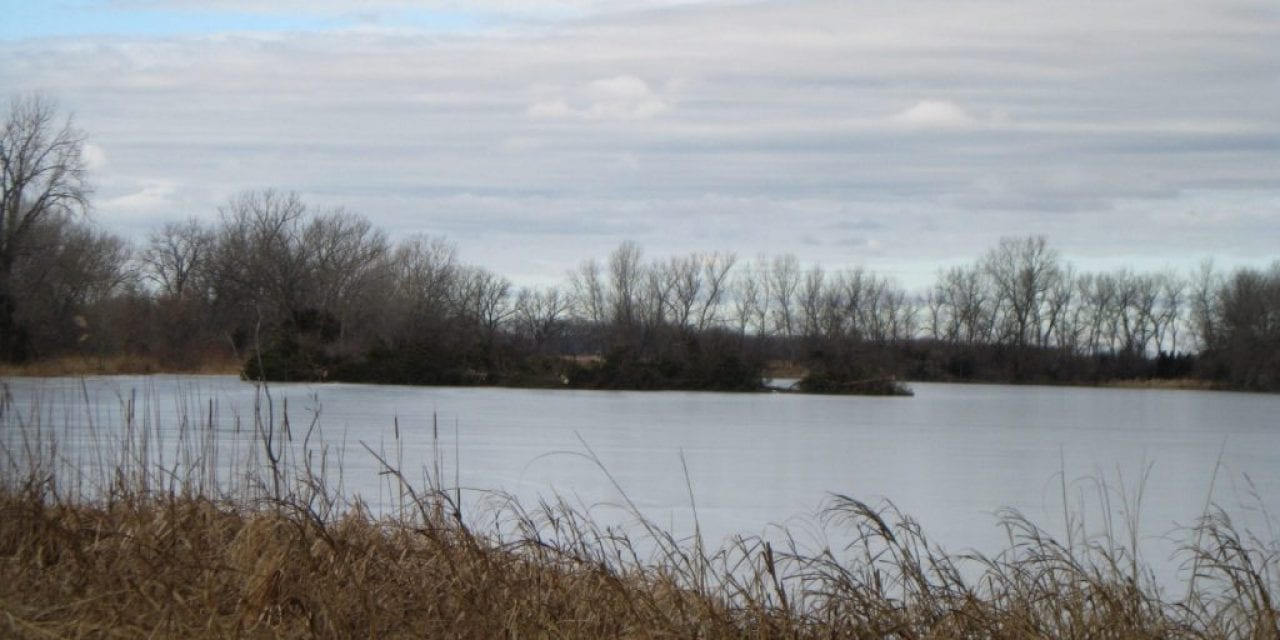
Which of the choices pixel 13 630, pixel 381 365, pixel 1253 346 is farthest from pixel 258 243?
pixel 13 630

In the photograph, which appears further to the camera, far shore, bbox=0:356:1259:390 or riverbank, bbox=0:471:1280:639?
far shore, bbox=0:356:1259:390

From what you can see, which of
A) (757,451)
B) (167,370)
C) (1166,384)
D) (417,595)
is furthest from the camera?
(1166,384)

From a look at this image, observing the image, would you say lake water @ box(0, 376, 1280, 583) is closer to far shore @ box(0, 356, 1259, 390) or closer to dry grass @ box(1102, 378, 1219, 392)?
far shore @ box(0, 356, 1259, 390)

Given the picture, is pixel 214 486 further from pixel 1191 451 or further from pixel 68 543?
pixel 1191 451

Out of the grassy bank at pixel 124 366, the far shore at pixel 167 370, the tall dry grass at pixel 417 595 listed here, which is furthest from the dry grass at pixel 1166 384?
the tall dry grass at pixel 417 595

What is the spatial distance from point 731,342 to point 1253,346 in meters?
22.8

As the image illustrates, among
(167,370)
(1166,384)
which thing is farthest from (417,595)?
(1166,384)

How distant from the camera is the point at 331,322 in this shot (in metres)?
43.9

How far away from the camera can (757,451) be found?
18703mm

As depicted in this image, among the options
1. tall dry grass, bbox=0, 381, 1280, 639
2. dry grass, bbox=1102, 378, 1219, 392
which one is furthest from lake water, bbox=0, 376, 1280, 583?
dry grass, bbox=1102, 378, 1219, 392

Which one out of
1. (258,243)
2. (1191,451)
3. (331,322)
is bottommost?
(1191,451)

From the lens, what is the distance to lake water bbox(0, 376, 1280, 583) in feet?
37.9

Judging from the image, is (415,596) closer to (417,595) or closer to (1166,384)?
(417,595)

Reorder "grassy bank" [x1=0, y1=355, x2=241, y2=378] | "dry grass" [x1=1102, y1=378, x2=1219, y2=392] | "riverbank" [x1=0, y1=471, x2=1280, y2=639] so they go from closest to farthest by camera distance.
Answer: "riverbank" [x1=0, y1=471, x2=1280, y2=639] < "grassy bank" [x1=0, y1=355, x2=241, y2=378] < "dry grass" [x1=1102, y1=378, x2=1219, y2=392]
